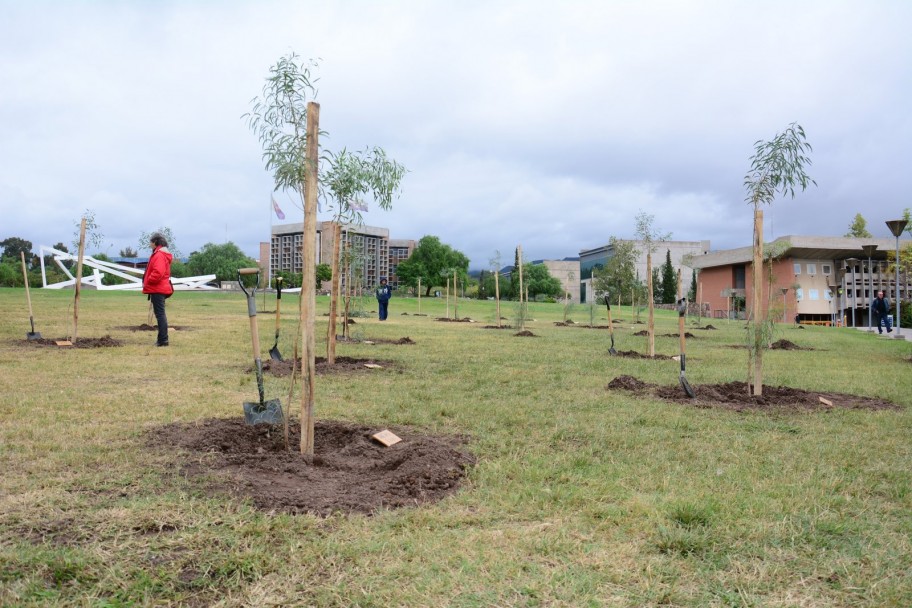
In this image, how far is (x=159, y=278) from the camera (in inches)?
489

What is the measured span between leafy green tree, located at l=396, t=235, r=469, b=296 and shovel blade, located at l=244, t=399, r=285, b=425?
265ft

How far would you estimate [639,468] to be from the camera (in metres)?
4.76

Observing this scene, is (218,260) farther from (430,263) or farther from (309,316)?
(309,316)

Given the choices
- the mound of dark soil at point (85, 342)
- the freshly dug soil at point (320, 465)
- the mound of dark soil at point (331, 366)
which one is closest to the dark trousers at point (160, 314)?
the mound of dark soil at point (85, 342)

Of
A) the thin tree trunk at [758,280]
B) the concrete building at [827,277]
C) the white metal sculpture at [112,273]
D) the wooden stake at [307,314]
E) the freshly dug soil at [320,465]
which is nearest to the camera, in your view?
the freshly dug soil at [320,465]

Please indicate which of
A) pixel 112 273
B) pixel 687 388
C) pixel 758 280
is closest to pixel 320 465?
pixel 687 388

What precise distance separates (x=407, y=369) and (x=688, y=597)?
307 inches

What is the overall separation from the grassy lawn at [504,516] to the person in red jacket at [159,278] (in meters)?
4.94

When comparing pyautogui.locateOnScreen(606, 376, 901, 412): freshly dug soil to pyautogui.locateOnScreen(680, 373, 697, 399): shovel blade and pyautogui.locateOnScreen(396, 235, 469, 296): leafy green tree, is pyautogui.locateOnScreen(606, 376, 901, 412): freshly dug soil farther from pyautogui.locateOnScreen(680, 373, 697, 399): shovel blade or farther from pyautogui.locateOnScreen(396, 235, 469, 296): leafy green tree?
pyautogui.locateOnScreen(396, 235, 469, 296): leafy green tree

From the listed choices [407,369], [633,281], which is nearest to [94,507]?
[407,369]

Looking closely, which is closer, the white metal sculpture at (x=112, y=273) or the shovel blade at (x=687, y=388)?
the shovel blade at (x=687, y=388)

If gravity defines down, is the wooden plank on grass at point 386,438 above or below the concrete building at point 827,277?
below

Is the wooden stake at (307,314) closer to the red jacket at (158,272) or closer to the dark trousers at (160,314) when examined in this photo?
the red jacket at (158,272)

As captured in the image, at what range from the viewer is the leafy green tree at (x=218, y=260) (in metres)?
88.5
